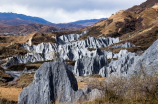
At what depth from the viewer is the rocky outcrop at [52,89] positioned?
37.4 ft

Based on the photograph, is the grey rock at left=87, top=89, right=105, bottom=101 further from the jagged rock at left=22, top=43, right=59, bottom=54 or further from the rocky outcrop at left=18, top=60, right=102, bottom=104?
the jagged rock at left=22, top=43, right=59, bottom=54

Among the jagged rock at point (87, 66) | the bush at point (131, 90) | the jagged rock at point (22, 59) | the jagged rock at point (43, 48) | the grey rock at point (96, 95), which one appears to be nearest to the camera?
the bush at point (131, 90)

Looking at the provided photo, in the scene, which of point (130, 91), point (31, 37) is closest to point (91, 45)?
point (31, 37)

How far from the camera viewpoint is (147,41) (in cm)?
8512

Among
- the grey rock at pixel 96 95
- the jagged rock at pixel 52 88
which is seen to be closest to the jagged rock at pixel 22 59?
the jagged rock at pixel 52 88

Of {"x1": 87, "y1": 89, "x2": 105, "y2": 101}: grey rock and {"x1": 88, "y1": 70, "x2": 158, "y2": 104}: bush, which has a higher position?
{"x1": 88, "y1": 70, "x2": 158, "y2": 104}: bush

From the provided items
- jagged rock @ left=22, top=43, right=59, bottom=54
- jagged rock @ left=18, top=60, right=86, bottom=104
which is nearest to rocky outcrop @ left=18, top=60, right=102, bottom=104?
jagged rock @ left=18, top=60, right=86, bottom=104

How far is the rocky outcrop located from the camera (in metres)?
11.4

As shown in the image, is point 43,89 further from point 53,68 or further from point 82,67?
point 82,67

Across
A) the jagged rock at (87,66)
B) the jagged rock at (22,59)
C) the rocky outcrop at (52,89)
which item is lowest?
the jagged rock at (22,59)

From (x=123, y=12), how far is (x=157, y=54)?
519 feet

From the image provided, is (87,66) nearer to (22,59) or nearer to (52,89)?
(52,89)

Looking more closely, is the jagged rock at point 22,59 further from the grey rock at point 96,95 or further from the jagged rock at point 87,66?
the grey rock at point 96,95

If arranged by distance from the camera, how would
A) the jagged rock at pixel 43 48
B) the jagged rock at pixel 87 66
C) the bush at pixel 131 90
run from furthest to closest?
the jagged rock at pixel 43 48, the jagged rock at pixel 87 66, the bush at pixel 131 90
